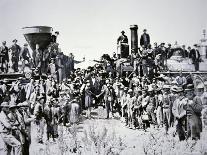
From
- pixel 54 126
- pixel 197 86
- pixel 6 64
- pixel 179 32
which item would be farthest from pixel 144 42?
pixel 6 64

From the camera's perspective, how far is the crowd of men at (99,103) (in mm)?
6008

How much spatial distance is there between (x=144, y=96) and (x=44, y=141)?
6.12ft

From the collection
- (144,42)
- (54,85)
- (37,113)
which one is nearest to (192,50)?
(144,42)

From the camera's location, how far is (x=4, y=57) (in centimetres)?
671

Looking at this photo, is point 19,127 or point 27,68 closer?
point 19,127

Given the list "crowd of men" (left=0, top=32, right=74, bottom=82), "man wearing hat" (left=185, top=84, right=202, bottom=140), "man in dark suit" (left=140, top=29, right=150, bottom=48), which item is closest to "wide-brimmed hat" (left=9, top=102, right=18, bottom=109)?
"crowd of men" (left=0, top=32, right=74, bottom=82)

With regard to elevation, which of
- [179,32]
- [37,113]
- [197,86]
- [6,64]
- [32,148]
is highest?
[179,32]

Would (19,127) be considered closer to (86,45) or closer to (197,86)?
(86,45)

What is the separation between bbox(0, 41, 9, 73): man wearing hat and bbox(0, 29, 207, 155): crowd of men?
0.43m

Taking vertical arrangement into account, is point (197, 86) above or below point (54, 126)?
above

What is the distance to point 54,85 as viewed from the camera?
20.6 feet

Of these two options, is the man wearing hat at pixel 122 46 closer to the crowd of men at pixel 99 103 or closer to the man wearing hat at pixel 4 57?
the crowd of men at pixel 99 103

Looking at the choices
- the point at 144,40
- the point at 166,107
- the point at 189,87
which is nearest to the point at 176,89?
the point at 189,87

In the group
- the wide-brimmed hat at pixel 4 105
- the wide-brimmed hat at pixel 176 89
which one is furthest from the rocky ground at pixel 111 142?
the wide-brimmed hat at pixel 176 89
